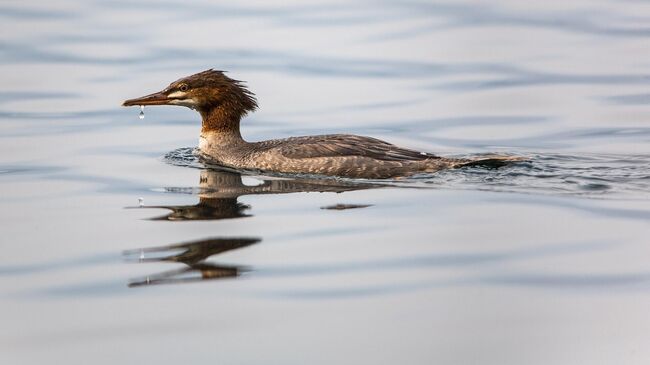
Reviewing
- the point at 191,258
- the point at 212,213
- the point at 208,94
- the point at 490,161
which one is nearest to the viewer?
the point at 191,258

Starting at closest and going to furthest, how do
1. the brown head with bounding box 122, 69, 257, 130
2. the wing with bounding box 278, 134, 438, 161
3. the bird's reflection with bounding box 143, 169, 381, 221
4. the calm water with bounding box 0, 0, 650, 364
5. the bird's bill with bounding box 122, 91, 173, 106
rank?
the calm water with bounding box 0, 0, 650, 364 → the bird's reflection with bounding box 143, 169, 381, 221 → the wing with bounding box 278, 134, 438, 161 → the bird's bill with bounding box 122, 91, 173, 106 → the brown head with bounding box 122, 69, 257, 130

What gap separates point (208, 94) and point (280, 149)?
4.88 ft

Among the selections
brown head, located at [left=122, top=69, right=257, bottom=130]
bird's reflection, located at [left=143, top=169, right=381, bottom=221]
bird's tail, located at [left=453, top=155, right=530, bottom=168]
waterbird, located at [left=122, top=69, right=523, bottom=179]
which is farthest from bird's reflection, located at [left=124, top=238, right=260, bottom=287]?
brown head, located at [left=122, top=69, right=257, bottom=130]

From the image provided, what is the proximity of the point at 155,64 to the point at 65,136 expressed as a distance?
4527 millimetres

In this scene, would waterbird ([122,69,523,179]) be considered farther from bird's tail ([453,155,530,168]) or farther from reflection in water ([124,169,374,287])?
reflection in water ([124,169,374,287])

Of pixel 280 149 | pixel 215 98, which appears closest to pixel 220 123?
pixel 215 98

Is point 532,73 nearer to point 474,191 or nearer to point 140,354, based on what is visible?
point 474,191

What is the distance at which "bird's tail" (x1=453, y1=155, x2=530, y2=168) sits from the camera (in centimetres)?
1285

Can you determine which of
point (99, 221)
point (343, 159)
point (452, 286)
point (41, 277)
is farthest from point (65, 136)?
point (452, 286)

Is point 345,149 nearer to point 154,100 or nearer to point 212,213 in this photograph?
point 154,100

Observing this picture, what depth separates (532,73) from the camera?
18.5m

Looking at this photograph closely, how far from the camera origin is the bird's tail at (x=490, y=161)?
12.9m

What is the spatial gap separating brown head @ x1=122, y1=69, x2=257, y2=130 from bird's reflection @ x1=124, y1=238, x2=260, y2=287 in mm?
4670

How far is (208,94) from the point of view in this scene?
14.5m
